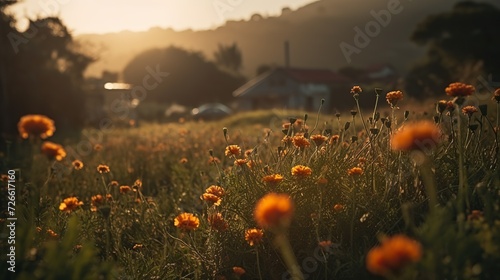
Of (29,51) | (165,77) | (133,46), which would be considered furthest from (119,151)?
(133,46)

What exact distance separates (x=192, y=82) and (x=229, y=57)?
28.4 meters

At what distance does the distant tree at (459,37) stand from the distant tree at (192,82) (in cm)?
2682

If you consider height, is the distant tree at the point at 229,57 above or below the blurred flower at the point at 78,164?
above

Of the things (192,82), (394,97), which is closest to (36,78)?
(394,97)

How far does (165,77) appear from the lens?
58594mm

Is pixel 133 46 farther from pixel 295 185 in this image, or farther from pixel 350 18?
pixel 295 185

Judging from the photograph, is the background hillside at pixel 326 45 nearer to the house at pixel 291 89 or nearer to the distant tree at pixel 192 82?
the distant tree at pixel 192 82

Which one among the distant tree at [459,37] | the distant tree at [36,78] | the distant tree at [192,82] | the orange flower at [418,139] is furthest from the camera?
the distant tree at [192,82]

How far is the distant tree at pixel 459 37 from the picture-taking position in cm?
3075

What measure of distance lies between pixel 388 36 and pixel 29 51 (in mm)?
163889

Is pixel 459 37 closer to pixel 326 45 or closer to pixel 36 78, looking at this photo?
pixel 36 78

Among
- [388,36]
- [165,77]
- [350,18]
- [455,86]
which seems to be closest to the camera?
[455,86]

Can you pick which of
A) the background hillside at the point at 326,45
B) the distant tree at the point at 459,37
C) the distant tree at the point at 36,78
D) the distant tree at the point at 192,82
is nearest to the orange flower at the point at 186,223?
the distant tree at the point at 36,78

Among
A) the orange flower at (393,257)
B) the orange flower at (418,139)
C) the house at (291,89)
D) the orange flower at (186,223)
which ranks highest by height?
the orange flower at (418,139)
